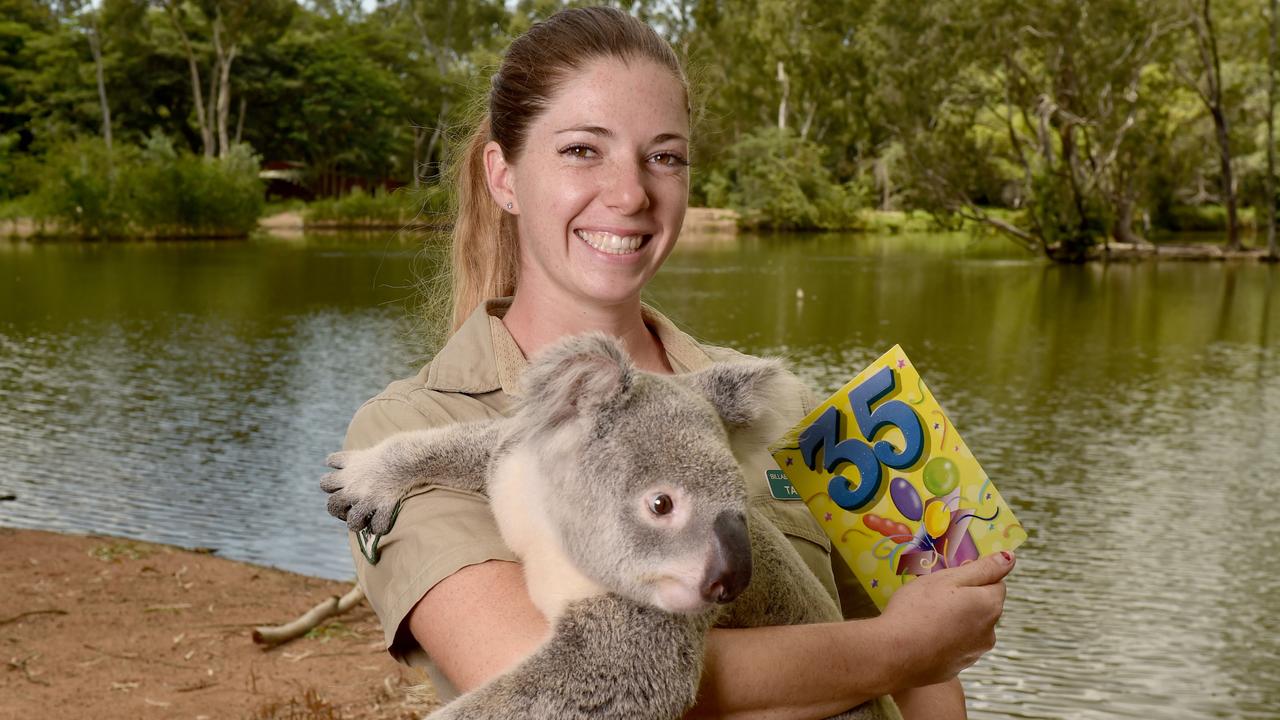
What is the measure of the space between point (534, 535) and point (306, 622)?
401cm

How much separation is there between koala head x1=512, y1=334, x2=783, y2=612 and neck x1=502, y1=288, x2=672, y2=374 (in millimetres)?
711

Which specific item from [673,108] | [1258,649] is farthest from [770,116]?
[673,108]

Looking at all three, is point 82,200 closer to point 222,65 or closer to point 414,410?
point 222,65

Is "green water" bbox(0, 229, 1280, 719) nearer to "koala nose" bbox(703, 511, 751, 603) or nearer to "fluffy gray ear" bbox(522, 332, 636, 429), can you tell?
Result: "fluffy gray ear" bbox(522, 332, 636, 429)

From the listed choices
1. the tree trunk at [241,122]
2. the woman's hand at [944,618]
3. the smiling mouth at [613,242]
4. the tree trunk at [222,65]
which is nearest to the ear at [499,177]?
the smiling mouth at [613,242]

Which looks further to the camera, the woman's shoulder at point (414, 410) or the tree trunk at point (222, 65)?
the tree trunk at point (222, 65)

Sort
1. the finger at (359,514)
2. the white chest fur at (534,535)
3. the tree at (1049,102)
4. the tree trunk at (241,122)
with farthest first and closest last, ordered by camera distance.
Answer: the tree trunk at (241,122) < the tree at (1049,102) < the finger at (359,514) < the white chest fur at (534,535)

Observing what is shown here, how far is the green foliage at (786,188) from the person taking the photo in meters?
42.8

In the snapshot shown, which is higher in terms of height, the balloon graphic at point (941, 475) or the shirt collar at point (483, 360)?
the shirt collar at point (483, 360)

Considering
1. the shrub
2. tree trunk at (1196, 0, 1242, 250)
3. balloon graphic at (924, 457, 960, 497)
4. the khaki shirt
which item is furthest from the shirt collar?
the shrub

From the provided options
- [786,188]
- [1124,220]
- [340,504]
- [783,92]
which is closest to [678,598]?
[340,504]

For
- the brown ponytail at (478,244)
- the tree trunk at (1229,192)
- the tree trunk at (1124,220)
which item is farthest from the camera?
the tree trunk at (1124,220)


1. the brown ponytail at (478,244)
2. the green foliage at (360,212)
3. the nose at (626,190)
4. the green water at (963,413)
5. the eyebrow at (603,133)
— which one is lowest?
the green water at (963,413)

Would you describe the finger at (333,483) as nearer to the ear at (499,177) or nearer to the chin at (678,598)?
the chin at (678,598)
